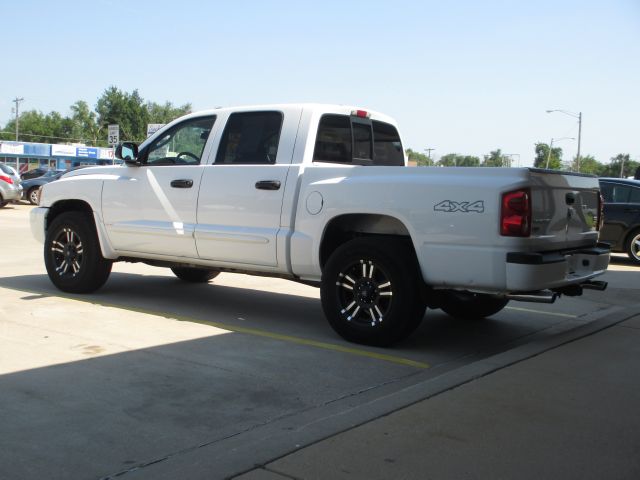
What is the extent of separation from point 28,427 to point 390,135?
5031 mm

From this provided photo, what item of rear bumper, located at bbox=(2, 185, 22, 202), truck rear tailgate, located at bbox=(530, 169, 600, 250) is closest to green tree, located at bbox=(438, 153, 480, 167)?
truck rear tailgate, located at bbox=(530, 169, 600, 250)

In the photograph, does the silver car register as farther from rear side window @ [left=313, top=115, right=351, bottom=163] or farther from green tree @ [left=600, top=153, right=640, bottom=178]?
green tree @ [left=600, top=153, right=640, bottom=178]

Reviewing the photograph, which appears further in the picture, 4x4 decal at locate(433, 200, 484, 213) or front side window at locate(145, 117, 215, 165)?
front side window at locate(145, 117, 215, 165)

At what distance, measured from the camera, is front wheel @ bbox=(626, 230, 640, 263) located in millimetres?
13297

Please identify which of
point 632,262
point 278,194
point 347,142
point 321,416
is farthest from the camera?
point 632,262

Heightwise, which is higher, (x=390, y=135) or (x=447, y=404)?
(x=390, y=135)

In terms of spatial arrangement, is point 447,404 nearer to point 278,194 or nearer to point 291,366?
point 291,366

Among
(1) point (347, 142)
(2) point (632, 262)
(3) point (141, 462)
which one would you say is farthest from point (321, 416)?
(2) point (632, 262)

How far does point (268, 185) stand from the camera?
642 centimetres

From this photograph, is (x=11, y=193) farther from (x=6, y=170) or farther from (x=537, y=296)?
(x=537, y=296)

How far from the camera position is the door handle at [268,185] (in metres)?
6.37

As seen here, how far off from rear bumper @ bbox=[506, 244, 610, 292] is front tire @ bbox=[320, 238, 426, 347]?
0.85 metres

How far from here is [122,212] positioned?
297 inches

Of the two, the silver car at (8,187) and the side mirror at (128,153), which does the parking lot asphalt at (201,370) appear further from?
the silver car at (8,187)
